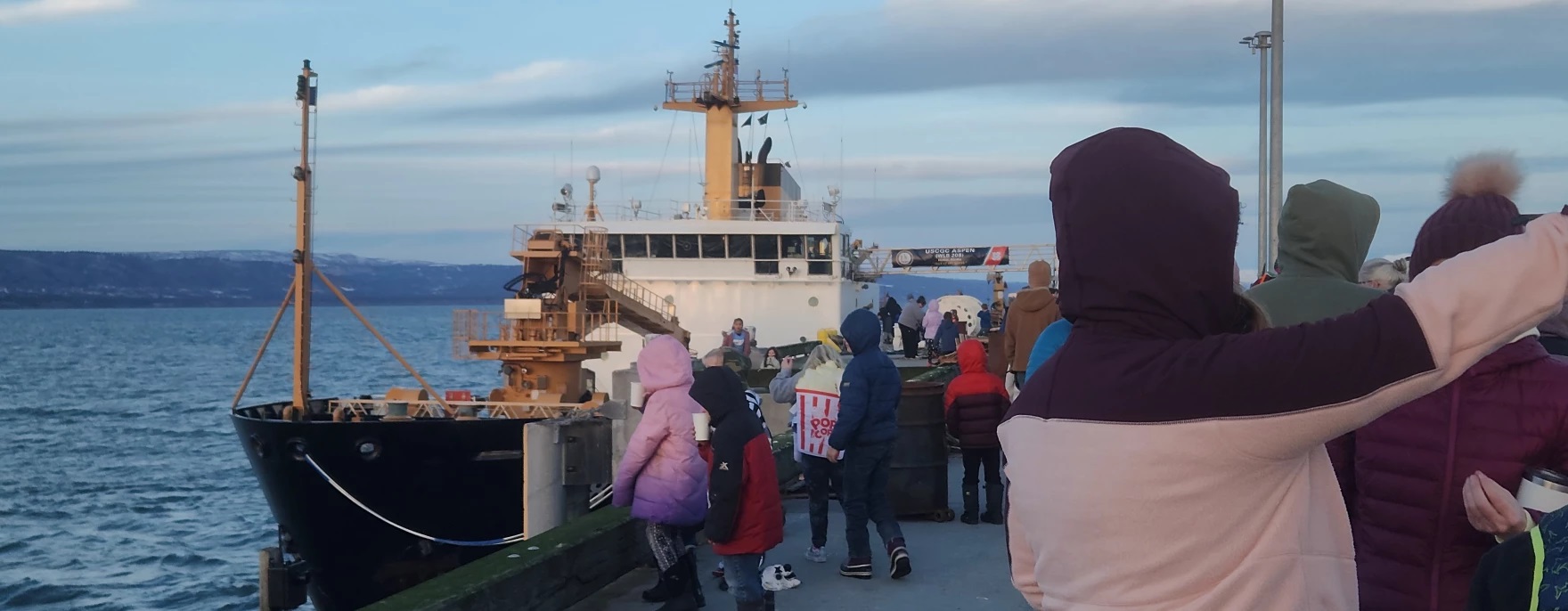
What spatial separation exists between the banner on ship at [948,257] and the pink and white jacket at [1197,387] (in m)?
38.8

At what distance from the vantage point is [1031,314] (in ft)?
28.7

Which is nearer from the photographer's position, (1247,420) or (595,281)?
(1247,420)

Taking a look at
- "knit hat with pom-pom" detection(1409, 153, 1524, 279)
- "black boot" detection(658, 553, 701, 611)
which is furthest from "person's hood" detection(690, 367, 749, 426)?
"knit hat with pom-pom" detection(1409, 153, 1524, 279)

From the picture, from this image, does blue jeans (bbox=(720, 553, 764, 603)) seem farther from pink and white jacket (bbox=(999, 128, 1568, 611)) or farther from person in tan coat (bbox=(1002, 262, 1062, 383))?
pink and white jacket (bbox=(999, 128, 1568, 611))

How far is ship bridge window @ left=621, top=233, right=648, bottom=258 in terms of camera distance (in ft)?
95.5

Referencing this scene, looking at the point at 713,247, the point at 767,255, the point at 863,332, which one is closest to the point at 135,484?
the point at 713,247

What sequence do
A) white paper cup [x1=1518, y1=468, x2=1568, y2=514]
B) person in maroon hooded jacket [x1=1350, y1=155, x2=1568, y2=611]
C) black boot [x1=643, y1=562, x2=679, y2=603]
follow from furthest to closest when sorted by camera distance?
black boot [x1=643, y1=562, x2=679, y2=603]
person in maroon hooded jacket [x1=1350, y1=155, x2=1568, y2=611]
white paper cup [x1=1518, y1=468, x2=1568, y2=514]

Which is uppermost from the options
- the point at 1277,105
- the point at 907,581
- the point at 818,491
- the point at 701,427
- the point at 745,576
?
the point at 1277,105

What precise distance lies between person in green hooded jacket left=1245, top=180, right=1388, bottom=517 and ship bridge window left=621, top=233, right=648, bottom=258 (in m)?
25.6

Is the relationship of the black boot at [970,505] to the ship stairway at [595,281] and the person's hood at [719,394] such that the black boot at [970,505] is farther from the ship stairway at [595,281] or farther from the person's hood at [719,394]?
the ship stairway at [595,281]

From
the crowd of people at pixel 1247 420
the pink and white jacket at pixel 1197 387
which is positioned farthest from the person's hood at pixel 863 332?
the pink and white jacket at pixel 1197 387

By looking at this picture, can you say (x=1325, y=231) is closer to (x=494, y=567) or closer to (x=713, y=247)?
(x=494, y=567)

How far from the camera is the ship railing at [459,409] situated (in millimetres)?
16266

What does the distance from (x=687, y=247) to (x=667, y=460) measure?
22.3 metres
